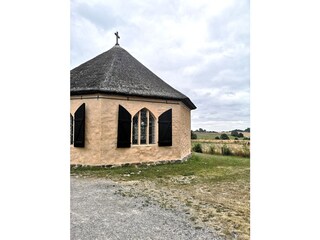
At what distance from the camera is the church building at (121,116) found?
26.1ft

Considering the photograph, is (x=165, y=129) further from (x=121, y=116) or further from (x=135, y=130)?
(x=121, y=116)

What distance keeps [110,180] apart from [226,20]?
16.7ft

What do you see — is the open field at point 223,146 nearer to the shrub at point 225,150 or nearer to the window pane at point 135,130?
the shrub at point 225,150

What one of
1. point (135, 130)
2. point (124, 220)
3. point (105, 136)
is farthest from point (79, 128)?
point (124, 220)

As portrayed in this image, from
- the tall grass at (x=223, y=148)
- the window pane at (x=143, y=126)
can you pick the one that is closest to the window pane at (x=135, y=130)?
the window pane at (x=143, y=126)

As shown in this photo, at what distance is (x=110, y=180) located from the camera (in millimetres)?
5992

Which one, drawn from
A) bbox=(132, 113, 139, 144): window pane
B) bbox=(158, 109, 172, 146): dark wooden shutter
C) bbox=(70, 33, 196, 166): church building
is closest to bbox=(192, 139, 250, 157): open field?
bbox=(70, 33, 196, 166): church building

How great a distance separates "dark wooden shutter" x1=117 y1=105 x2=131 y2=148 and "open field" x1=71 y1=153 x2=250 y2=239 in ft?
2.93

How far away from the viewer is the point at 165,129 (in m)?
9.08

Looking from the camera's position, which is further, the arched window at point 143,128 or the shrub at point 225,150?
the shrub at point 225,150

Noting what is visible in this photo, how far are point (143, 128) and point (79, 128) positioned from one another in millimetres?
2461

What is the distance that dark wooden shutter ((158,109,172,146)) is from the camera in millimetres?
9000

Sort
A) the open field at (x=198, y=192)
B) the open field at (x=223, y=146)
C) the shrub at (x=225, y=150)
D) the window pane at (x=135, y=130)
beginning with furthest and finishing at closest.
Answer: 1. the shrub at (x=225, y=150)
2. the open field at (x=223, y=146)
3. the window pane at (x=135, y=130)
4. the open field at (x=198, y=192)
